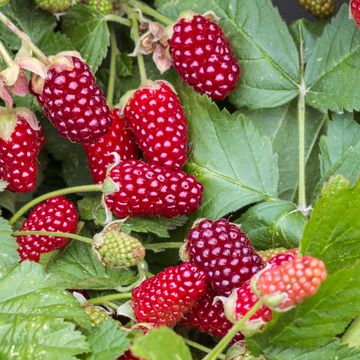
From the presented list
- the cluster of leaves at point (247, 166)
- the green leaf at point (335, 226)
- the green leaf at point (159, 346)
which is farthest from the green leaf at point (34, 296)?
the green leaf at point (335, 226)

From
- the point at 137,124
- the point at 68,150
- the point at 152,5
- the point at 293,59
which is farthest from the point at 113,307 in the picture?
the point at 152,5

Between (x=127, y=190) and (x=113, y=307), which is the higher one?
(x=127, y=190)

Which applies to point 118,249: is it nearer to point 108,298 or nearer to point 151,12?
point 108,298

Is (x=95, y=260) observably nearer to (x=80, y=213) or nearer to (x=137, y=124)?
(x=80, y=213)

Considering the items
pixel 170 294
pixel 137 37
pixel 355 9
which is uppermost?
pixel 355 9

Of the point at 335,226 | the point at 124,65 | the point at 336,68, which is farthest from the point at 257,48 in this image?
the point at 335,226

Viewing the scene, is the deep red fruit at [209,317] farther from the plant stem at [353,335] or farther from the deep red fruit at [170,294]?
the plant stem at [353,335]
